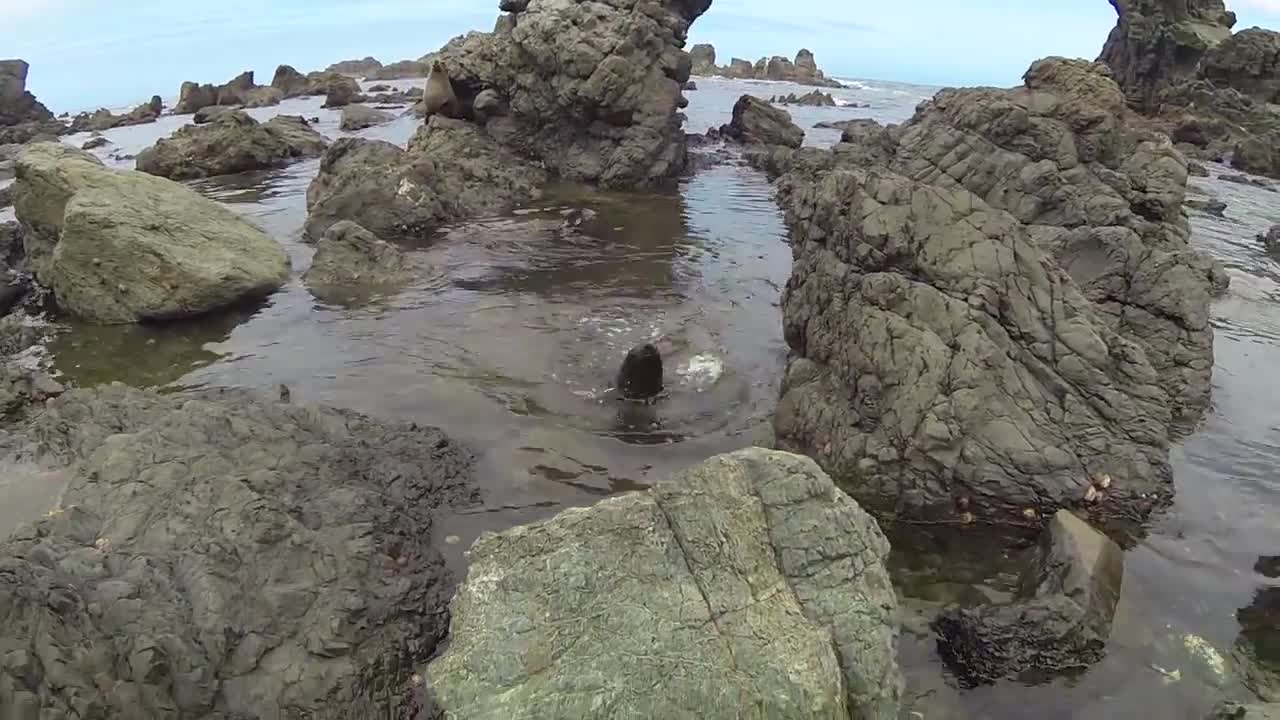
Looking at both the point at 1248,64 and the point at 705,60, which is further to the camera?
the point at 705,60

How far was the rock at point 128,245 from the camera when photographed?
46.4ft

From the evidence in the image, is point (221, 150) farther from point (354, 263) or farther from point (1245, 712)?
point (1245, 712)

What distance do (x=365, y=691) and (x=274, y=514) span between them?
2116 mm

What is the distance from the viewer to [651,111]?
2658 centimetres

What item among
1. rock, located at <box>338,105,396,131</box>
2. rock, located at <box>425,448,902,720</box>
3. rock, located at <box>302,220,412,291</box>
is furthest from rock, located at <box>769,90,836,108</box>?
rock, located at <box>425,448,902,720</box>

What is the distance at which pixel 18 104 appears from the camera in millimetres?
51469

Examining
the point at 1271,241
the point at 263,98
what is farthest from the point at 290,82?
the point at 1271,241

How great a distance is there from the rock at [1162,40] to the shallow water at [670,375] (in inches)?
1646

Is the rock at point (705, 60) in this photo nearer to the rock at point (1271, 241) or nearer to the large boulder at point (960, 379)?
the rock at point (1271, 241)

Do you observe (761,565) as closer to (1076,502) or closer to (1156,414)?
(1076,502)

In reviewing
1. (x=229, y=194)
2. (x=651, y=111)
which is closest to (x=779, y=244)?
(x=651, y=111)

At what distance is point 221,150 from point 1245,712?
3175 centimetres

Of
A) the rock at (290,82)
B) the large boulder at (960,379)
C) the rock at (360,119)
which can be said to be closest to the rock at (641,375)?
the large boulder at (960,379)

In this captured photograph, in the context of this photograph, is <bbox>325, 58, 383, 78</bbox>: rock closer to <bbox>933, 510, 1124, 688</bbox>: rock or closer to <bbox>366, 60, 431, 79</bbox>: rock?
<bbox>366, 60, 431, 79</bbox>: rock
